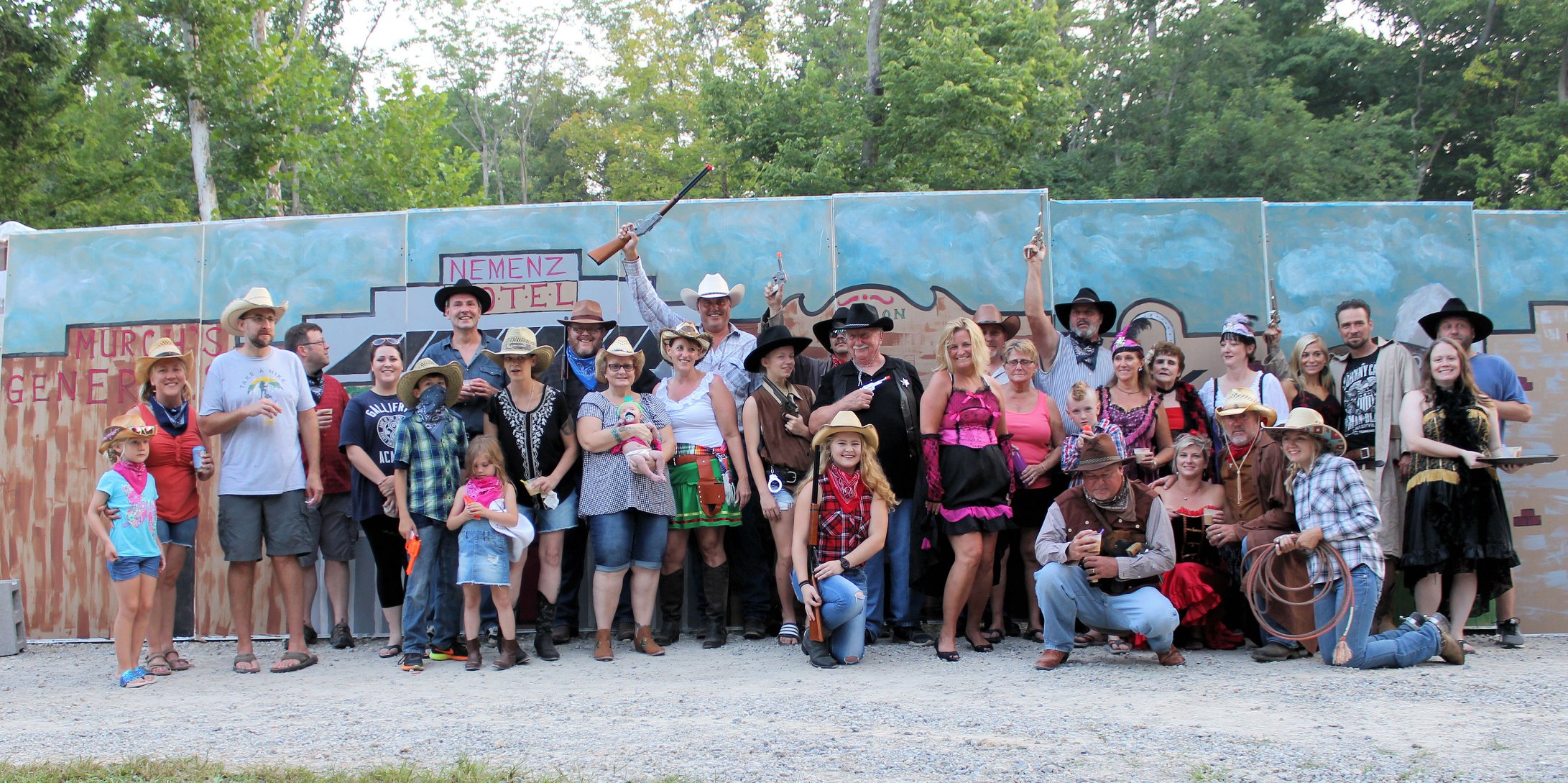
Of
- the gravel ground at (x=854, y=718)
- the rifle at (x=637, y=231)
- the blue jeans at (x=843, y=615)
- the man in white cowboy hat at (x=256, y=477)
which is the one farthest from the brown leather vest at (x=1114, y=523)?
the man in white cowboy hat at (x=256, y=477)

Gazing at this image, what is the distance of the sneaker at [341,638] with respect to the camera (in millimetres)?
6996

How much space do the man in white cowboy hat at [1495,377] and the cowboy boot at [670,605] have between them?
483cm

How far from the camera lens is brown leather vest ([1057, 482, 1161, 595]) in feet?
18.9

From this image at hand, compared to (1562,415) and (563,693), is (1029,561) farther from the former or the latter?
(1562,415)

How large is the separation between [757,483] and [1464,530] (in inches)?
157

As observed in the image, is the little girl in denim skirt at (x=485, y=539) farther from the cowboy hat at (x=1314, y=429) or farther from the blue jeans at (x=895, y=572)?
the cowboy hat at (x=1314, y=429)

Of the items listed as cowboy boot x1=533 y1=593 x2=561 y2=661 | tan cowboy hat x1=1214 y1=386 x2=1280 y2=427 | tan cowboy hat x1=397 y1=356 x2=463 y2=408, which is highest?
tan cowboy hat x1=397 y1=356 x2=463 y2=408

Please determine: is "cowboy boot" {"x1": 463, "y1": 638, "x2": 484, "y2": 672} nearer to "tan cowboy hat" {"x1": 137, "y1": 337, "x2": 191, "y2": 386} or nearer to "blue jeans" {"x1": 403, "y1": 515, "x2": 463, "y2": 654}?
"blue jeans" {"x1": 403, "y1": 515, "x2": 463, "y2": 654}

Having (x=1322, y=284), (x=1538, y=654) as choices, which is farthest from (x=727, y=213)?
(x=1538, y=654)

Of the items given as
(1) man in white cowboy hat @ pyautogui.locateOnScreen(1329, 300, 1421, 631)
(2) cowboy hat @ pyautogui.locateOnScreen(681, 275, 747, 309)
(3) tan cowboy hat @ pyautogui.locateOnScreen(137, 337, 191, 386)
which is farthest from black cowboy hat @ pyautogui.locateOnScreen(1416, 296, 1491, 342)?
(3) tan cowboy hat @ pyautogui.locateOnScreen(137, 337, 191, 386)

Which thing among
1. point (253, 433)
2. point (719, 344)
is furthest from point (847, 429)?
point (253, 433)

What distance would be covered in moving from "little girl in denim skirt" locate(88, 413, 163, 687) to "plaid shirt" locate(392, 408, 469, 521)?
129 cm

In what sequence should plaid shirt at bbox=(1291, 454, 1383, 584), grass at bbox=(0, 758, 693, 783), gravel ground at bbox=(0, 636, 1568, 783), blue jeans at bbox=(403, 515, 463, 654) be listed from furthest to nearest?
blue jeans at bbox=(403, 515, 463, 654), plaid shirt at bbox=(1291, 454, 1383, 584), gravel ground at bbox=(0, 636, 1568, 783), grass at bbox=(0, 758, 693, 783)

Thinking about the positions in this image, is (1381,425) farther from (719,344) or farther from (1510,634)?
(719,344)
